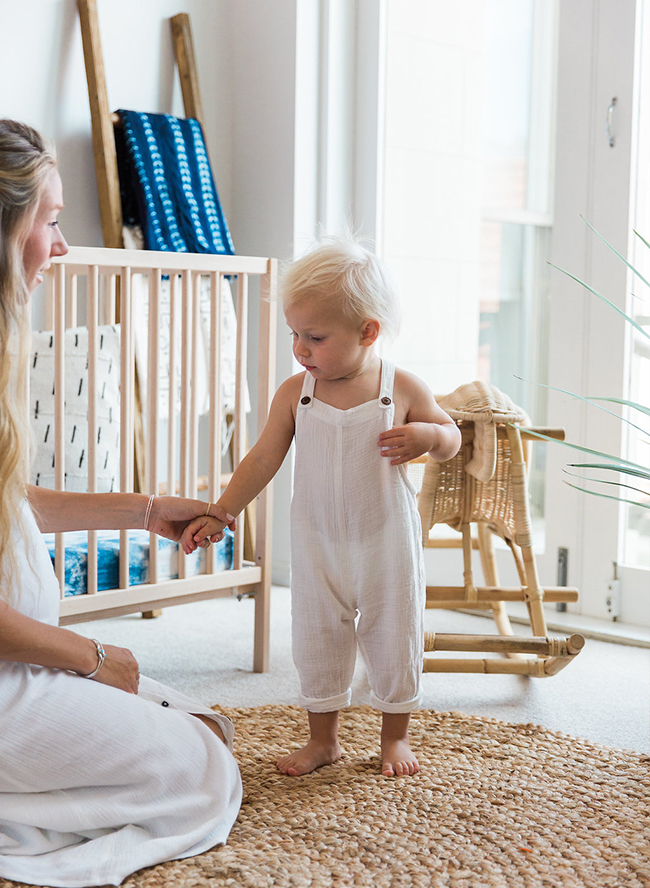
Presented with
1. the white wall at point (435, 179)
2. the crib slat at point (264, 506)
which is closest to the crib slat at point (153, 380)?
the crib slat at point (264, 506)

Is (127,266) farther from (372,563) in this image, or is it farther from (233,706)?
(233,706)

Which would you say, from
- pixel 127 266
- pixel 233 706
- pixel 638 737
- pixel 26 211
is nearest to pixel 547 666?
pixel 638 737

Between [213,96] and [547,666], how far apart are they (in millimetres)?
2069

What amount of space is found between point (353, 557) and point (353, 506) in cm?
8

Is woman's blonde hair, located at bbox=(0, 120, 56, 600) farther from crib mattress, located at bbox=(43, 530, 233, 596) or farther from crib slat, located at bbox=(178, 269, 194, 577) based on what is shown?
crib slat, located at bbox=(178, 269, 194, 577)

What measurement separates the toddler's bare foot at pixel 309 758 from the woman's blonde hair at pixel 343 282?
2.30 ft

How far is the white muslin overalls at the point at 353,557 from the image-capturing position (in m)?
1.45

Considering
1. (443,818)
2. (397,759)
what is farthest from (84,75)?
(443,818)

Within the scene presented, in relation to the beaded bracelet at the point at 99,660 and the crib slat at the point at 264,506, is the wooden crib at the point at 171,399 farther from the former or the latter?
the beaded bracelet at the point at 99,660

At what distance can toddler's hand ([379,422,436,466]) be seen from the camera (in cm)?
140

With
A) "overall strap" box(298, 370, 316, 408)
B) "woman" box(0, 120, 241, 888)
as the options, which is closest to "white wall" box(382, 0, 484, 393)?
"overall strap" box(298, 370, 316, 408)

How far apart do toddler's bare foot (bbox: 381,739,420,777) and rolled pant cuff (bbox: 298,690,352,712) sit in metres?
0.10

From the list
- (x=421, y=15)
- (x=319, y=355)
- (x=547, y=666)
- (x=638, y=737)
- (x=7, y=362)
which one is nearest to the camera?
(x=7, y=362)

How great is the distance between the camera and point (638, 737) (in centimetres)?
169
